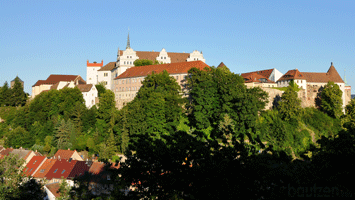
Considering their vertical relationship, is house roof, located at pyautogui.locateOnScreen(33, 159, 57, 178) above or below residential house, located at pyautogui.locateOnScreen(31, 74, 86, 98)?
below

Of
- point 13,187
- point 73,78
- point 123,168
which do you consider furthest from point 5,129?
point 123,168

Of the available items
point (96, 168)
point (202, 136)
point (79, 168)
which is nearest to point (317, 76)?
point (96, 168)

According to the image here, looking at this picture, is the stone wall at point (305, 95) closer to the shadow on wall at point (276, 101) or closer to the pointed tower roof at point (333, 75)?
the shadow on wall at point (276, 101)

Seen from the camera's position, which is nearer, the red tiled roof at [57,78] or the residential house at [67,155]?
the residential house at [67,155]

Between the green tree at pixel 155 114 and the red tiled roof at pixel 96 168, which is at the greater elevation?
the green tree at pixel 155 114

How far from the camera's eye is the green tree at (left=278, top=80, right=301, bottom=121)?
53062mm

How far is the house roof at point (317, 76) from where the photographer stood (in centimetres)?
6254

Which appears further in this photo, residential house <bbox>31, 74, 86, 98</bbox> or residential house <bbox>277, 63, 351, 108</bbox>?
residential house <bbox>31, 74, 86, 98</bbox>

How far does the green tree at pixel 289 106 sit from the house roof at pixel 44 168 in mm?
33788

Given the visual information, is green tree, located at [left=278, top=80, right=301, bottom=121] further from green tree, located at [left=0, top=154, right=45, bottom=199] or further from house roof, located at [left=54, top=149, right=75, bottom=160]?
green tree, located at [left=0, top=154, right=45, bottom=199]

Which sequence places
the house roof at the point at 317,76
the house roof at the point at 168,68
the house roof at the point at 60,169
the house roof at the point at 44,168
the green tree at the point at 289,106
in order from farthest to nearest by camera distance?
1. the house roof at the point at 168,68
2. the house roof at the point at 317,76
3. the green tree at the point at 289,106
4. the house roof at the point at 44,168
5. the house roof at the point at 60,169

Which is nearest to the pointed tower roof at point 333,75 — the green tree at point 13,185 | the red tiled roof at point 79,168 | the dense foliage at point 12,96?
the red tiled roof at point 79,168

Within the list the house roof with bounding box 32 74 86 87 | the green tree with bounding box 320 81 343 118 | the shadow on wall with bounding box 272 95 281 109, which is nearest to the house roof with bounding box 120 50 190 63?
the house roof with bounding box 32 74 86 87

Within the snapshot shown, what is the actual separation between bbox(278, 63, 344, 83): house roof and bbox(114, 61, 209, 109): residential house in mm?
15179
